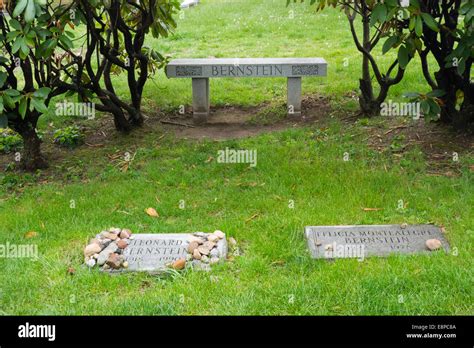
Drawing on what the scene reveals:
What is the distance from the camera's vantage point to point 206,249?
4.74 m

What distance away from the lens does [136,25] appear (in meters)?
8.27

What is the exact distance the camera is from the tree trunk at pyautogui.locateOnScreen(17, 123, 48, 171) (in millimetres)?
6836

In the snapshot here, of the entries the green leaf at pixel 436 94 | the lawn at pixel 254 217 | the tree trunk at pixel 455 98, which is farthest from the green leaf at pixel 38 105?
the tree trunk at pixel 455 98

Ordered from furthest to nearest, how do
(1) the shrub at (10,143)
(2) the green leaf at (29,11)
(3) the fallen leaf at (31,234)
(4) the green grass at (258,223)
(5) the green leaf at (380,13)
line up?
(1) the shrub at (10,143) → (5) the green leaf at (380,13) → (3) the fallen leaf at (31,234) → (2) the green leaf at (29,11) → (4) the green grass at (258,223)

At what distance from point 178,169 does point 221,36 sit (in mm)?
7685

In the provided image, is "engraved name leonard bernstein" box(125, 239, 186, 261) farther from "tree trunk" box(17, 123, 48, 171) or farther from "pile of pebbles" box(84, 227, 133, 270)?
"tree trunk" box(17, 123, 48, 171)

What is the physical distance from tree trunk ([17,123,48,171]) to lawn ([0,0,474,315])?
0.72 feet

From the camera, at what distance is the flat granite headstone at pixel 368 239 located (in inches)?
185

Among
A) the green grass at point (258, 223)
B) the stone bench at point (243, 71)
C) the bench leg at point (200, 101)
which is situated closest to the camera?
the green grass at point (258, 223)

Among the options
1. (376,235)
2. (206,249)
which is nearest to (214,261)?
(206,249)

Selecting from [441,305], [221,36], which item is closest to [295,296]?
[441,305]

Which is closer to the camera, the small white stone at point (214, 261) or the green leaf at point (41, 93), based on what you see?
the small white stone at point (214, 261)

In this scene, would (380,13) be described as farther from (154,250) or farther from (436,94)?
(154,250)

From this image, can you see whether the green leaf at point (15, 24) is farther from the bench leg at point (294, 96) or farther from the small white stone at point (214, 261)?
the bench leg at point (294, 96)
